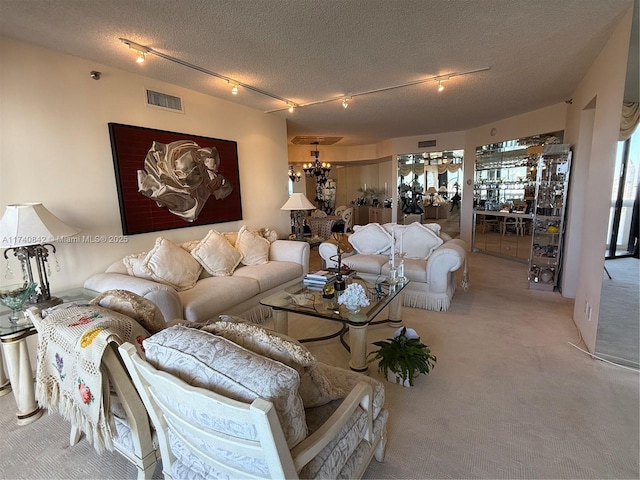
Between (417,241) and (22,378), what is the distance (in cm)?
385

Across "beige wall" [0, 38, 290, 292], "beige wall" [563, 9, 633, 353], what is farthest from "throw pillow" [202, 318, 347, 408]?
"beige wall" [563, 9, 633, 353]

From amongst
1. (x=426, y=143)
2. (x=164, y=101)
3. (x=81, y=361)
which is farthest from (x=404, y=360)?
(x=426, y=143)

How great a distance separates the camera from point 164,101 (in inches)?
132

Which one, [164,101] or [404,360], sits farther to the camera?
[164,101]

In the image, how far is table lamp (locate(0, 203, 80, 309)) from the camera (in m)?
2.07

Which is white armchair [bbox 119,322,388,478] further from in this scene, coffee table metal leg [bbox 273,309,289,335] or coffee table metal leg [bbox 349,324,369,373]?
coffee table metal leg [bbox 273,309,289,335]

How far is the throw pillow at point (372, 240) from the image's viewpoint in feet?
13.8

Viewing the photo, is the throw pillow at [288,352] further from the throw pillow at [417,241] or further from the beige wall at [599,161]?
the throw pillow at [417,241]

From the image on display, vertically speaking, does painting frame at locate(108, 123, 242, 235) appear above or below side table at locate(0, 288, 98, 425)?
above

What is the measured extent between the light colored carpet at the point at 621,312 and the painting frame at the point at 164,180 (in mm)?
3962

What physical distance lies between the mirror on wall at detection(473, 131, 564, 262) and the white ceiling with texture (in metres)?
1.53

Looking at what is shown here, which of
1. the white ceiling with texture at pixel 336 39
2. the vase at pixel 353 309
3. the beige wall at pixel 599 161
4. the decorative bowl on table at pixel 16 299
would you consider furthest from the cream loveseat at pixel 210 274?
the beige wall at pixel 599 161

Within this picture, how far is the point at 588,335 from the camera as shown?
262 centimetres

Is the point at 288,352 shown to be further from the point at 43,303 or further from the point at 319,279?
the point at 43,303
